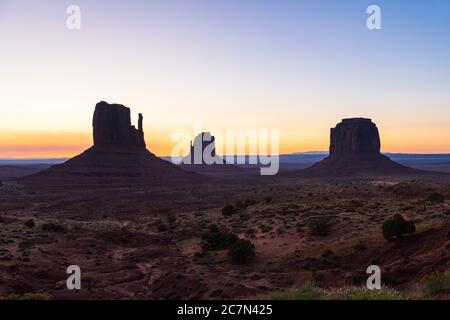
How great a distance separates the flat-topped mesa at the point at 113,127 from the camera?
117250 mm

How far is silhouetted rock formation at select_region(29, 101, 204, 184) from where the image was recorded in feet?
332

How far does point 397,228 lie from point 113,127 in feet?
353

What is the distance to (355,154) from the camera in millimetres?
151875

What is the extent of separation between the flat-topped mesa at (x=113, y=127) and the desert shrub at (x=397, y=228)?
105 m

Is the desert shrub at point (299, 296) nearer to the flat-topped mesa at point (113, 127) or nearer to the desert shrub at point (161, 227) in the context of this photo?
the desert shrub at point (161, 227)

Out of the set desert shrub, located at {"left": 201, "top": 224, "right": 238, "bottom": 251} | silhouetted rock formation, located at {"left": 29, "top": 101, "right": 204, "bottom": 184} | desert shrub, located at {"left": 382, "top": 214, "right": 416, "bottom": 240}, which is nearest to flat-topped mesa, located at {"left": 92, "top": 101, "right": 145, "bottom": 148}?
silhouetted rock formation, located at {"left": 29, "top": 101, "right": 204, "bottom": 184}

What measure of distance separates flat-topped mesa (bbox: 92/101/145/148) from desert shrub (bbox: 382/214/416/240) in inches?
4143

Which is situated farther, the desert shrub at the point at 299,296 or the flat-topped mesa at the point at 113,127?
the flat-topped mesa at the point at 113,127

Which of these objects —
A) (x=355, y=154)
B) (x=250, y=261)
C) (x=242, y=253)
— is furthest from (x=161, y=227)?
(x=355, y=154)

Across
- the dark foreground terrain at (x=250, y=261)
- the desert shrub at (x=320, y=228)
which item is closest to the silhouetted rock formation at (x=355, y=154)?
the dark foreground terrain at (x=250, y=261)

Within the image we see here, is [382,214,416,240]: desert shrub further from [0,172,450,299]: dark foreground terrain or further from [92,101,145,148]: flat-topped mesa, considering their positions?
[92,101,145,148]: flat-topped mesa

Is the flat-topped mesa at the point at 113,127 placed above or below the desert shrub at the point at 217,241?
above

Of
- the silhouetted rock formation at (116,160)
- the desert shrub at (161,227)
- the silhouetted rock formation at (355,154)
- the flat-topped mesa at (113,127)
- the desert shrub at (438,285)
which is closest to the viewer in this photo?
the desert shrub at (438,285)

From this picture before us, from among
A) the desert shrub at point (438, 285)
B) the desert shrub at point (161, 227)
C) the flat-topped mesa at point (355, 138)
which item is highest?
the flat-topped mesa at point (355, 138)
